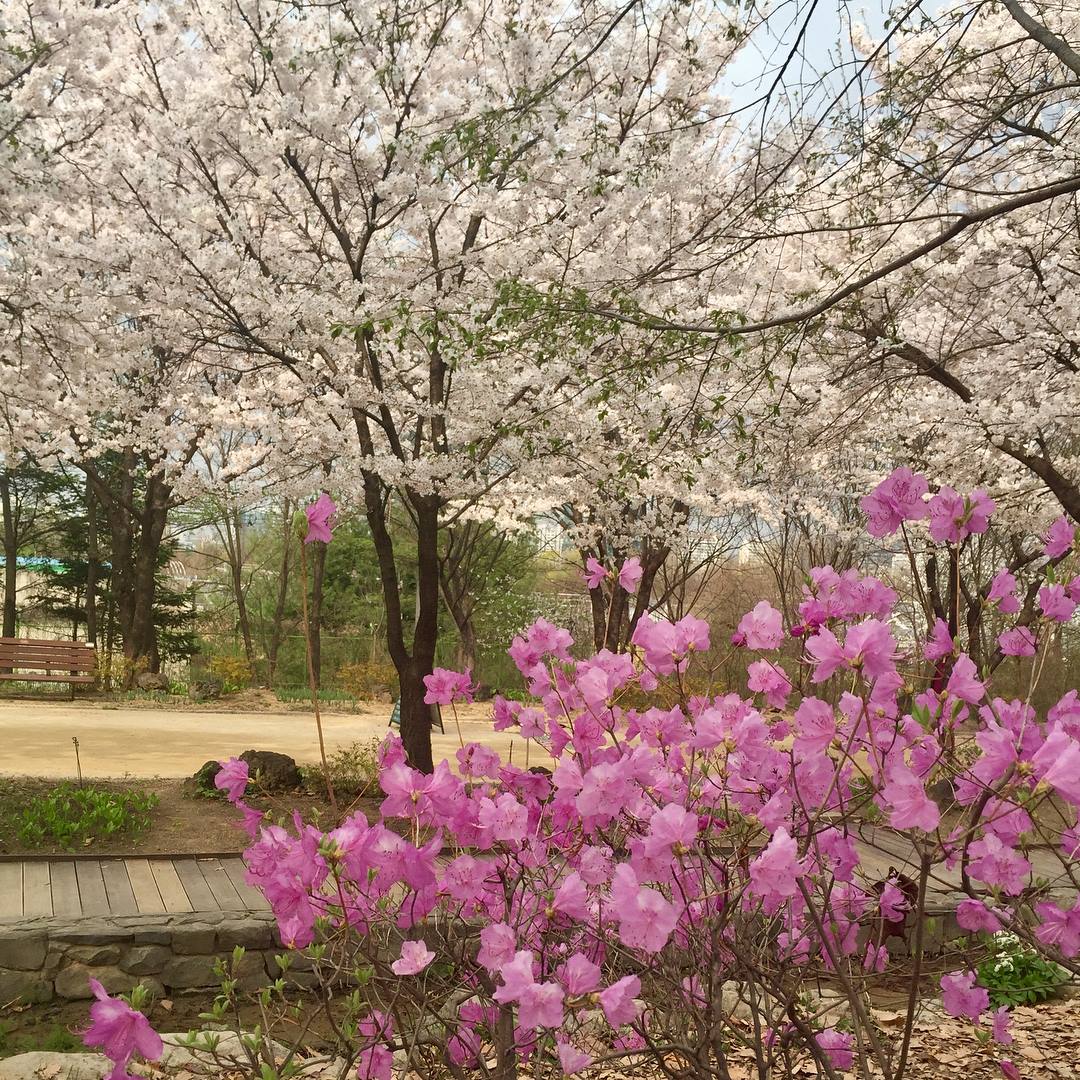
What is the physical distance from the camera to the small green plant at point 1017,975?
471 centimetres

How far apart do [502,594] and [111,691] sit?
7512 mm

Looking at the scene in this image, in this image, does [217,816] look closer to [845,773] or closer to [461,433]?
[461,433]

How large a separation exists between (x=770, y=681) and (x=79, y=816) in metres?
5.88

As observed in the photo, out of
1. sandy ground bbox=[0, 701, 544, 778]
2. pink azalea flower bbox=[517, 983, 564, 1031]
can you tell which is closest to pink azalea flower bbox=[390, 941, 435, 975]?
pink azalea flower bbox=[517, 983, 564, 1031]

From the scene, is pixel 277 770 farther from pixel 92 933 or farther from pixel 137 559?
pixel 137 559

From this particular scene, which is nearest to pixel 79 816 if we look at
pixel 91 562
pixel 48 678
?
pixel 48 678

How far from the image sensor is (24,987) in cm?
450

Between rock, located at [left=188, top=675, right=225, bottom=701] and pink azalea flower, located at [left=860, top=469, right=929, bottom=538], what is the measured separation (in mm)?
13702

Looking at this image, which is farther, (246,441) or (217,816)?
(246,441)

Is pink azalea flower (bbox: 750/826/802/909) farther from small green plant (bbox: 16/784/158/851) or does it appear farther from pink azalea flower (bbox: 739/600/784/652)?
small green plant (bbox: 16/784/158/851)

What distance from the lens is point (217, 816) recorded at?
6.95 metres

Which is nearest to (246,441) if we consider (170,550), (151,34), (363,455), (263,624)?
(170,550)

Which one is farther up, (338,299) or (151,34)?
(151,34)

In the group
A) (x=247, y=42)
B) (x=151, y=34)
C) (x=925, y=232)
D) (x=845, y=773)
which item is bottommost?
(x=845, y=773)
